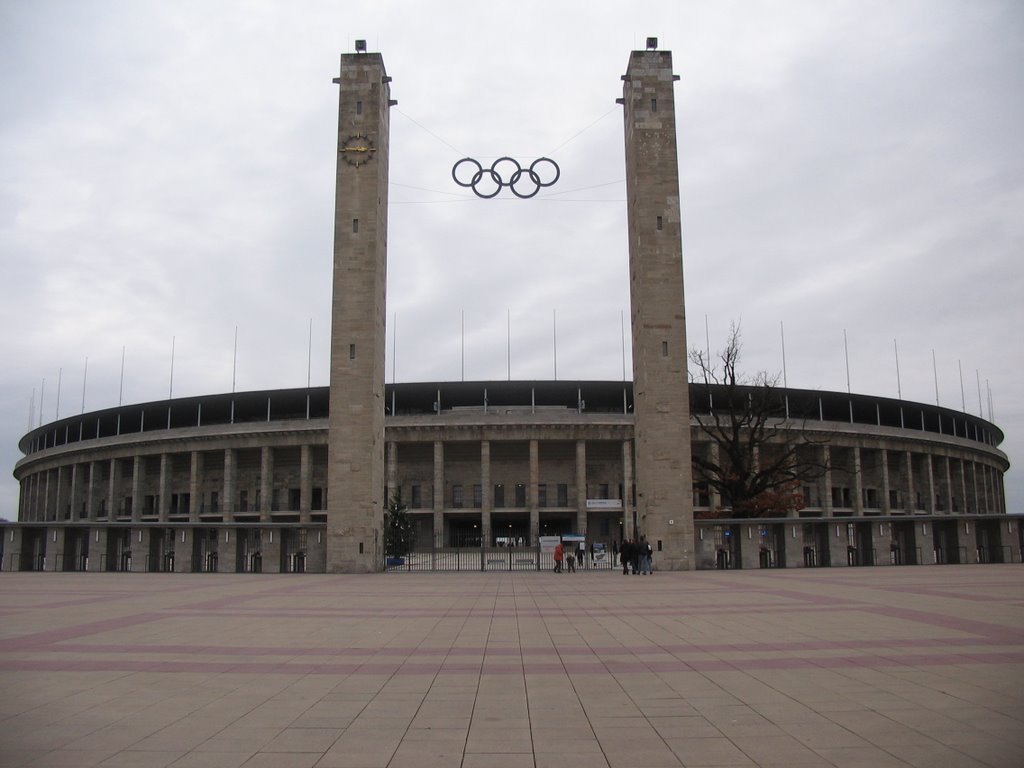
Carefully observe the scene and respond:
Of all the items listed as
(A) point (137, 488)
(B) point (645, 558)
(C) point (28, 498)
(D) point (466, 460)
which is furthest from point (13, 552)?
(C) point (28, 498)

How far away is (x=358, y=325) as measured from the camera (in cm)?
3709

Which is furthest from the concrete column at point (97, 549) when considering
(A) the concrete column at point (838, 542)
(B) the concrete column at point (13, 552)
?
(A) the concrete column at point (838, 542)

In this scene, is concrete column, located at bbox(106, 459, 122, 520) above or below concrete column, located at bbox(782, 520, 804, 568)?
above

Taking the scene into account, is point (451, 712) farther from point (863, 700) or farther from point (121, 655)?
point (121, 655)

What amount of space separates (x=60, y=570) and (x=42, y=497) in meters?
66.4

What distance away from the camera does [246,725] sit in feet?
25.6

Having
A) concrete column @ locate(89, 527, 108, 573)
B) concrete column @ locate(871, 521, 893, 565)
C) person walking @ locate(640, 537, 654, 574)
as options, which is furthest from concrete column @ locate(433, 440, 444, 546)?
concrete column @ locate(871, 521, 893, 565)

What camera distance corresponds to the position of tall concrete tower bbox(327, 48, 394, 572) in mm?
36156

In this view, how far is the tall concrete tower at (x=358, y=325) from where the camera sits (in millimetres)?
36156

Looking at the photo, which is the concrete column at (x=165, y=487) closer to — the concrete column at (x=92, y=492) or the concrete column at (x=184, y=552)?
the concrete column at (x=92, y=492)

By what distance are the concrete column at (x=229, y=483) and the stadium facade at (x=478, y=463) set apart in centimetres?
20

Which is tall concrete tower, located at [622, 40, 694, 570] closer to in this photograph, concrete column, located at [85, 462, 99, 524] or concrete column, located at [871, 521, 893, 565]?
concrete column, located at [871, 521, 893, 565]

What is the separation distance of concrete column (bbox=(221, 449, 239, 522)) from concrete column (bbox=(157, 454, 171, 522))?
570 centimetres

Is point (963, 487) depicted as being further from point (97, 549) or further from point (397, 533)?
point (97, 549)
